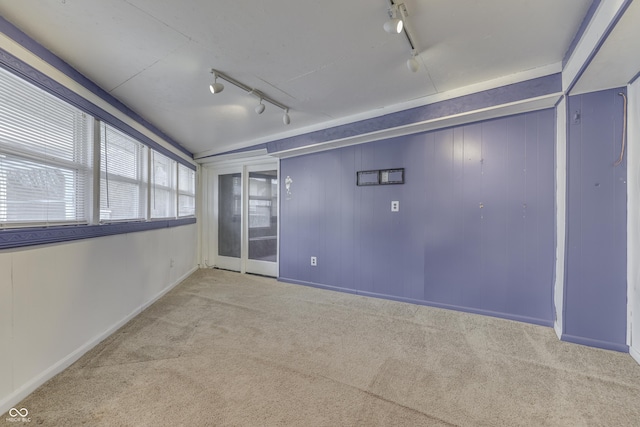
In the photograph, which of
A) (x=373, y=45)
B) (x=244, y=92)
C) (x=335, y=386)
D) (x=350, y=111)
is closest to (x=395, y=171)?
(x=350, y=111)

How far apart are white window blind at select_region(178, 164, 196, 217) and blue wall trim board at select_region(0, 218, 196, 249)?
4.92 feet

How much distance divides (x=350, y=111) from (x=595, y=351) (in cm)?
309

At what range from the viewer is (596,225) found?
2047 millimetres

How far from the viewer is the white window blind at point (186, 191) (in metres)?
4.26

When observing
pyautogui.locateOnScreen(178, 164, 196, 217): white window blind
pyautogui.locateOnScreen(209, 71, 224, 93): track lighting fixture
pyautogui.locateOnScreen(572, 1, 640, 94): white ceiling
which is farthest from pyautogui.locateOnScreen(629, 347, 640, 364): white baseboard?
pyautogui.locateOnScreen(178, 164, 196, 217): white window blind

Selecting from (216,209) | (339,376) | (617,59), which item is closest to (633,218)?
(617,59)

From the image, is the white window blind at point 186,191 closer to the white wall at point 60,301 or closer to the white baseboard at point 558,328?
the white wall at point 60,301

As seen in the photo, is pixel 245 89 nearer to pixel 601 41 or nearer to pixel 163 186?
pixel 163 186

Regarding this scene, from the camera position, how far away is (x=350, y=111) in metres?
3.07

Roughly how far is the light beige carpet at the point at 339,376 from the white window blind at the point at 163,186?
147 centimetres

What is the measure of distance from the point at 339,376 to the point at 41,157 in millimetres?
2464

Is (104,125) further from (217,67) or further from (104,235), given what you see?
(217,67)

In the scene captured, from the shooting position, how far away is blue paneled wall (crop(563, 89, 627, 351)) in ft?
6.54

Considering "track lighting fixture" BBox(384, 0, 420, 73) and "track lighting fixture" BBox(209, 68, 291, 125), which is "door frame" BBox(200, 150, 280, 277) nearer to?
"track lighting fixture" BBox(209, 68, 291, 125)
